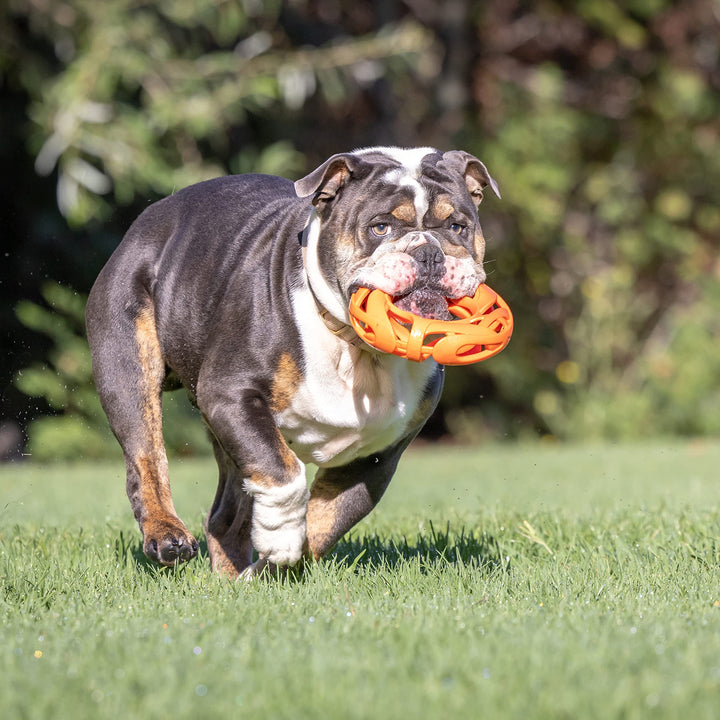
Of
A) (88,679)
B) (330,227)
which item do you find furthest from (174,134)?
(88,679)

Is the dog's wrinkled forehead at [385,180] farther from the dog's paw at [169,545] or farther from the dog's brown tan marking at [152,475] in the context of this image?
the dog's paw at [169,545]

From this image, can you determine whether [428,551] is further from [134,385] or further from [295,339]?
[134,385]

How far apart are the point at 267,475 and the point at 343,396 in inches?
17.5

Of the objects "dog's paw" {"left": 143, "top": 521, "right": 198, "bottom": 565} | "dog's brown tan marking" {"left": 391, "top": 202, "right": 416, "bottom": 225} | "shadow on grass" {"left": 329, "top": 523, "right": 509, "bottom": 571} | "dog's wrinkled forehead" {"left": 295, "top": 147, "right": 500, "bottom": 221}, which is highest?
"dog's wrinkled forehead" {"left": 295, "top": 147, "right": 500, "bottom": 221}

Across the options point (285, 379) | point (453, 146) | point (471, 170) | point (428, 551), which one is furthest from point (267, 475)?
point (453, 146)

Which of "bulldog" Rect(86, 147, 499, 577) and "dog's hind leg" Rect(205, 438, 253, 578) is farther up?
"bulldog" Rect(86, 147, 499, 577)

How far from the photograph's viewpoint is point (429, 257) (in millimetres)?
4207

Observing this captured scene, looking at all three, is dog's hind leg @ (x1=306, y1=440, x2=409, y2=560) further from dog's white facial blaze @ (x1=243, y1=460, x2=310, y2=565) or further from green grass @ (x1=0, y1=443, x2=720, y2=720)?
dog's white facial blaze @ (x1=243, y1=460, x2=310, y2=565)

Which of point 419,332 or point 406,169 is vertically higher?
point 406,169

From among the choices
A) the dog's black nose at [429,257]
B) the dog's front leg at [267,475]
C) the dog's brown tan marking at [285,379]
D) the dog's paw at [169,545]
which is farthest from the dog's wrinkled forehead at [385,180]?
the dog's paw at [169,545]

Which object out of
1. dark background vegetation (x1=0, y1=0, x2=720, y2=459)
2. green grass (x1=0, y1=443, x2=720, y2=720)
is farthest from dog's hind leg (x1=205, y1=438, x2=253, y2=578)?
dark background vegetation (x1=0, y1=0, x2=720, y2=459)

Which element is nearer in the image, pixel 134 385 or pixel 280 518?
pixel 280 518

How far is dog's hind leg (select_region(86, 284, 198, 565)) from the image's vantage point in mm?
4750

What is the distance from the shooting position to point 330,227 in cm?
447
